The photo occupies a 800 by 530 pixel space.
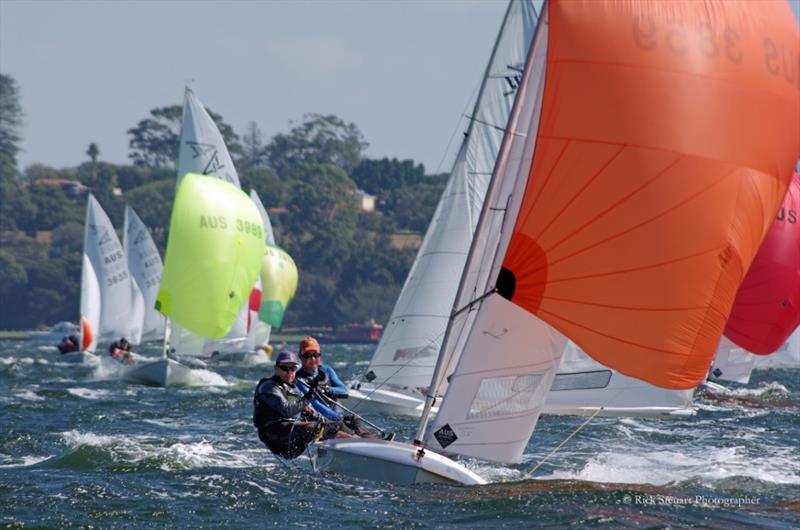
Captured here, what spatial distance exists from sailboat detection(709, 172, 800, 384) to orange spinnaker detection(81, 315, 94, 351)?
17.0 m

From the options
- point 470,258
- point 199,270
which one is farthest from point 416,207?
point 470,258

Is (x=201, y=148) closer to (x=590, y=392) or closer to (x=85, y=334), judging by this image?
(x=85, y=334)

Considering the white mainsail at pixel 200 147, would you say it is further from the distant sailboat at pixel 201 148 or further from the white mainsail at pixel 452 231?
the white mainsail at pixel 452 231

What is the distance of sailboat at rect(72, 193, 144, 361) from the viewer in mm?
35156

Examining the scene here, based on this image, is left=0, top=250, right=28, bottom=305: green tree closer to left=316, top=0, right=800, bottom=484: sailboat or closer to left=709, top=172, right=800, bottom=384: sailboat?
left=709, top=172, right=800, bottom=384: sailboat

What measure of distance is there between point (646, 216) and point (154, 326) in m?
30.9

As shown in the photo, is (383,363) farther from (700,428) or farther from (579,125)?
(579,125)

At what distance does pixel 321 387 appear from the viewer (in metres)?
11.8

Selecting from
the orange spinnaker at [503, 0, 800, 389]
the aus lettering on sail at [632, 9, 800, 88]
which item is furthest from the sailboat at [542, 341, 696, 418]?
the aus lettering on sail at [632, 9, 800, 88]

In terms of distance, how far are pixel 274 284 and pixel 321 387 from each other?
29450mm

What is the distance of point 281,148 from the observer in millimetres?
156125

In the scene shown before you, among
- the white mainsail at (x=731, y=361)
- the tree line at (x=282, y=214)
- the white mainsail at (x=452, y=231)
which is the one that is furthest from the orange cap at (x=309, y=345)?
the tree line at (x=282, y=214)

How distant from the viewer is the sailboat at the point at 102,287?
35156mm

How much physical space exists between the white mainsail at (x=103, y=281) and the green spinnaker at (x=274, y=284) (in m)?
4.86
